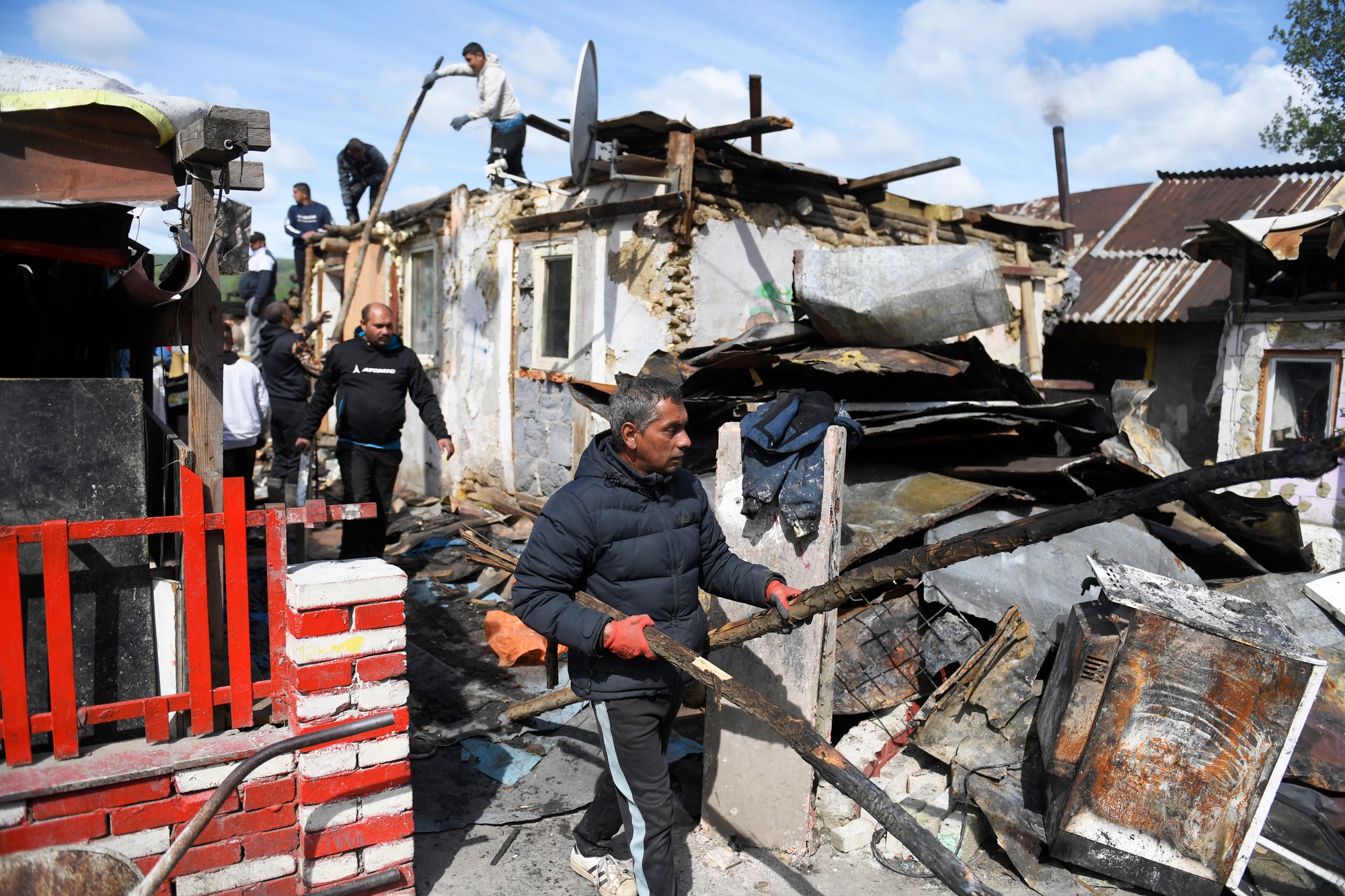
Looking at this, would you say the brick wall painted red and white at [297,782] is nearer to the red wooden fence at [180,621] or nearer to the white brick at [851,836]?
the red wooden fence at [180,621]

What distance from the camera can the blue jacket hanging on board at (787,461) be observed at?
3.56 m

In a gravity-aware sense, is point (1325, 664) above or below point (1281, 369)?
below

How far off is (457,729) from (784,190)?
5.54 m

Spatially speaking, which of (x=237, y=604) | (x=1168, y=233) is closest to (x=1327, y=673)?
(x=237, y=604)

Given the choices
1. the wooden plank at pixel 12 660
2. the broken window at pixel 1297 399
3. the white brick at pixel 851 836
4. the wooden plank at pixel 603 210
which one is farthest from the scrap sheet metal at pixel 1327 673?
the wooden plank at pixel 603 210

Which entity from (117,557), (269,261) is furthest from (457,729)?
(269,261)

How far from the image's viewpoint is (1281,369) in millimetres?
7996

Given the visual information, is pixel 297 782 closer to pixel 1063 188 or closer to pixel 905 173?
pixel 905 173

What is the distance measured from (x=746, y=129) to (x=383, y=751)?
5.15 metres

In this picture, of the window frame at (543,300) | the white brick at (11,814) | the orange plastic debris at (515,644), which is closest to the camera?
the white brick at (11,814)

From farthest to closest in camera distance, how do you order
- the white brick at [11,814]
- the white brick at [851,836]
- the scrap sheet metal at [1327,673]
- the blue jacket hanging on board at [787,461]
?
the scrap sheet metal at [1327,673] < the white brick at [851,836] < the blue jacket hanging on board at [787,461] < the white brick at [11,814]

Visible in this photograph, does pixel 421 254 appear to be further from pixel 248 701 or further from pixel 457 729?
pixel 248 701

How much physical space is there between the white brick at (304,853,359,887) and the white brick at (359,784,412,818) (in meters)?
0.15

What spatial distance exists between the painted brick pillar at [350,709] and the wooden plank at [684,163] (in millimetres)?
4915
